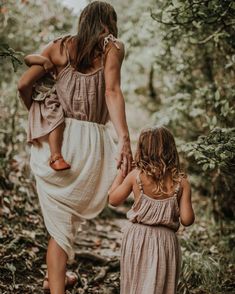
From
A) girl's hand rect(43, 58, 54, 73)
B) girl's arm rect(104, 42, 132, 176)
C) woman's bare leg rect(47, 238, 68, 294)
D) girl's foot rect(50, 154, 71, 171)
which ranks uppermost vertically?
girl's hand rect(43, 58, 54, 73)

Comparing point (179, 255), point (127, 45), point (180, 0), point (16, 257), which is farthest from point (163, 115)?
point (179, 255)

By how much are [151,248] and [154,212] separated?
22cm

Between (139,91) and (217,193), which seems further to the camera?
(139,91)

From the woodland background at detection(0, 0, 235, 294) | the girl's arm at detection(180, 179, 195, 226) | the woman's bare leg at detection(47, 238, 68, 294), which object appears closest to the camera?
the girl's arm at detection(180, 179, 195, 226)

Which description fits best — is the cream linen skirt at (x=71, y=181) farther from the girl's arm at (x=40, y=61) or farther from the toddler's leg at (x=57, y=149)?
the girl's arm at (x=40, y=61)

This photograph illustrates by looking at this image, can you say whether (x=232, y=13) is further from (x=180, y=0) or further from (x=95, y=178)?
(x=95, y=178)

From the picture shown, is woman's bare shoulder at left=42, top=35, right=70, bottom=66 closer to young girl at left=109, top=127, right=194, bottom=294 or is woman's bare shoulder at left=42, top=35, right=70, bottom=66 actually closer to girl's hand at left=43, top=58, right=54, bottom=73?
girl's hand at left=43, top=58, right=54, bottom=73

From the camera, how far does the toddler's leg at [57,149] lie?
10.9 ft

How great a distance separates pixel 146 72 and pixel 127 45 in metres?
1.84

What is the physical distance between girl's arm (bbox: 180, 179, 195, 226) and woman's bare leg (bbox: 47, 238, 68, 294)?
86 centimetres

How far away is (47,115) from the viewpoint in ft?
11.1

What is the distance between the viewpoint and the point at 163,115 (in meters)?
6.36

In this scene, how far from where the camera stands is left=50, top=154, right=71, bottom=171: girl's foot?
331 centimetres

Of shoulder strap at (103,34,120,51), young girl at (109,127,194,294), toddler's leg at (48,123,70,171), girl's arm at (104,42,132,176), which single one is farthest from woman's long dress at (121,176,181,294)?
shoulder strap at (103,34,120,51)
